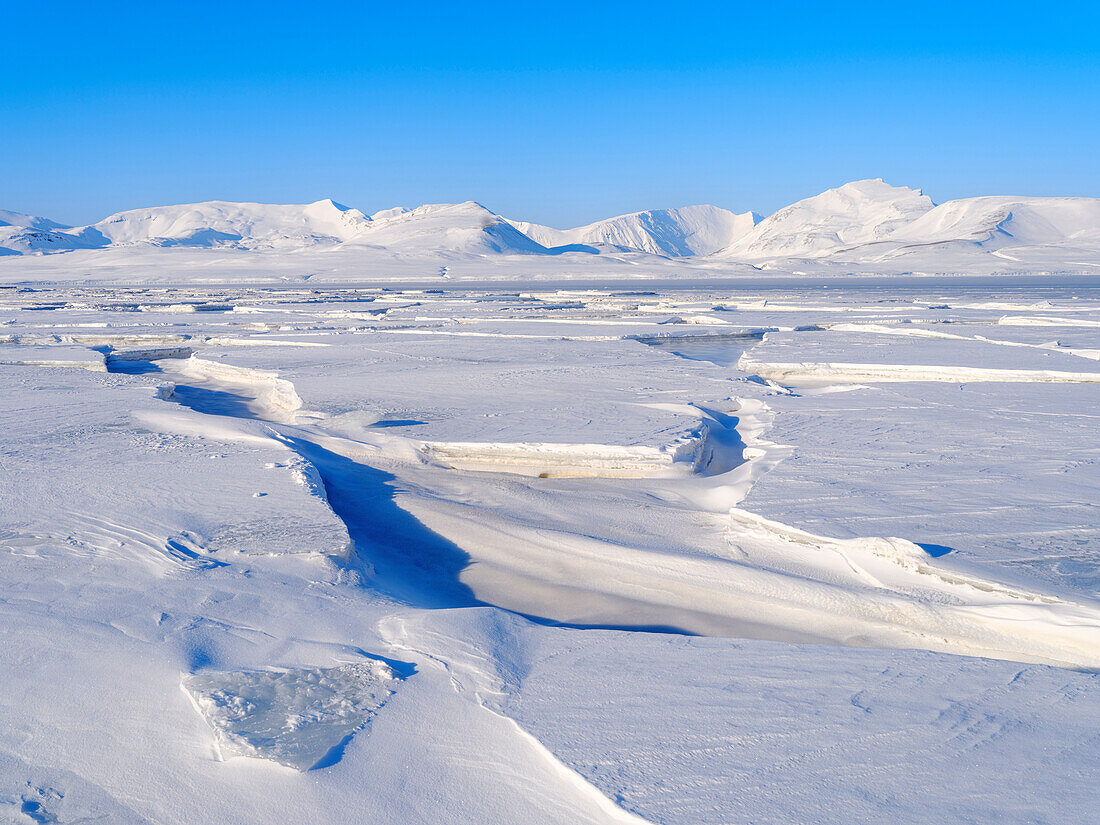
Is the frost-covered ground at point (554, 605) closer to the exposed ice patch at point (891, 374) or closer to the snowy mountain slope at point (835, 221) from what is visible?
the exposed ice patch at point (891, 374)

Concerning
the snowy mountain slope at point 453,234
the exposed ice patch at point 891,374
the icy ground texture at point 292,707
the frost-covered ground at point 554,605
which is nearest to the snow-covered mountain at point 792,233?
the snowy mountain slope at point 453,234

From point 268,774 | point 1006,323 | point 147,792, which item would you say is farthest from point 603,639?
point 1006,323

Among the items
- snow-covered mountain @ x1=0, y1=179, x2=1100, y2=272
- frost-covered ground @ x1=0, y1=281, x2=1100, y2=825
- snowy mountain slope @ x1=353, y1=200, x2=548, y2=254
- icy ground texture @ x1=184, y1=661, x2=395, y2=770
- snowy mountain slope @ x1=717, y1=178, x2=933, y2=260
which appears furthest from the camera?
snowy mountain slope @ x1=717, y1=178, x2=933, y2=260

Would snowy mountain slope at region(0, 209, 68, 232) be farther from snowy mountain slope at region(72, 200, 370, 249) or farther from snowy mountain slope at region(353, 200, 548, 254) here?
snowy mountain slope at region(353, 200, 548, 254)

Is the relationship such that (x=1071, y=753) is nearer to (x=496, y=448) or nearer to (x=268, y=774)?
(x=268, y=774)

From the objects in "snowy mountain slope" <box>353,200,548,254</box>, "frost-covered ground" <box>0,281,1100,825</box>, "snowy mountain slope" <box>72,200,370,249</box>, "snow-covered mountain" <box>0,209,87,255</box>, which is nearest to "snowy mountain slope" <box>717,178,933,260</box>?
"snowy mountain slope" <box>353,200,548,254</box>
